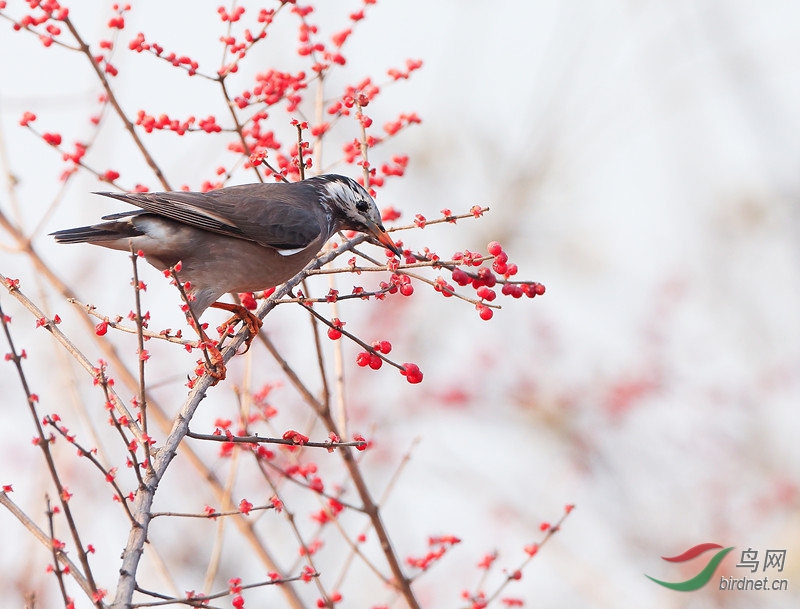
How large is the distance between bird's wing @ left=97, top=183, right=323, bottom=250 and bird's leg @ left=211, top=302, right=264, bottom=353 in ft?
1.53

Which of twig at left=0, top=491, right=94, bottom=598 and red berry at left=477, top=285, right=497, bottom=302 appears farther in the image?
red berry at left=477, top=285, right=497, bottom=302

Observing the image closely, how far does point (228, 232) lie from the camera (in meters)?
5.27

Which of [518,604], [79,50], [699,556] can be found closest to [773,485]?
[699,556]

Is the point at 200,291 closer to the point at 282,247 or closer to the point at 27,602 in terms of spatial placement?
the point at 282,247

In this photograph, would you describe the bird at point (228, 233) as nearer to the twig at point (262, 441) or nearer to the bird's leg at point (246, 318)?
the bird's leg at point (246, 318)

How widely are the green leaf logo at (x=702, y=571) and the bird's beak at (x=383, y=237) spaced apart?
3.60m

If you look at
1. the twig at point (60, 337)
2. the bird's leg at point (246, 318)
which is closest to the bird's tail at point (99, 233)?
the bird's leg at point (246, 318)

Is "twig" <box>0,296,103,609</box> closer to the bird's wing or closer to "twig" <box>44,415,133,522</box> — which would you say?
"twig" <box>44,415,133,522</box>

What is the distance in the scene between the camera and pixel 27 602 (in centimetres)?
259

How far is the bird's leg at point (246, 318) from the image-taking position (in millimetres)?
4699

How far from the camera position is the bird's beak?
4.93 metres

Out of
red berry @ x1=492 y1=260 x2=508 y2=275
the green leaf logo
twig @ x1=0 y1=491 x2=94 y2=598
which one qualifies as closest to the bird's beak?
red berry @ x1=492 y1=260 x2=508 y2=275

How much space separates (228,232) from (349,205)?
100cm

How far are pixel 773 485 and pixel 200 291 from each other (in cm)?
644
